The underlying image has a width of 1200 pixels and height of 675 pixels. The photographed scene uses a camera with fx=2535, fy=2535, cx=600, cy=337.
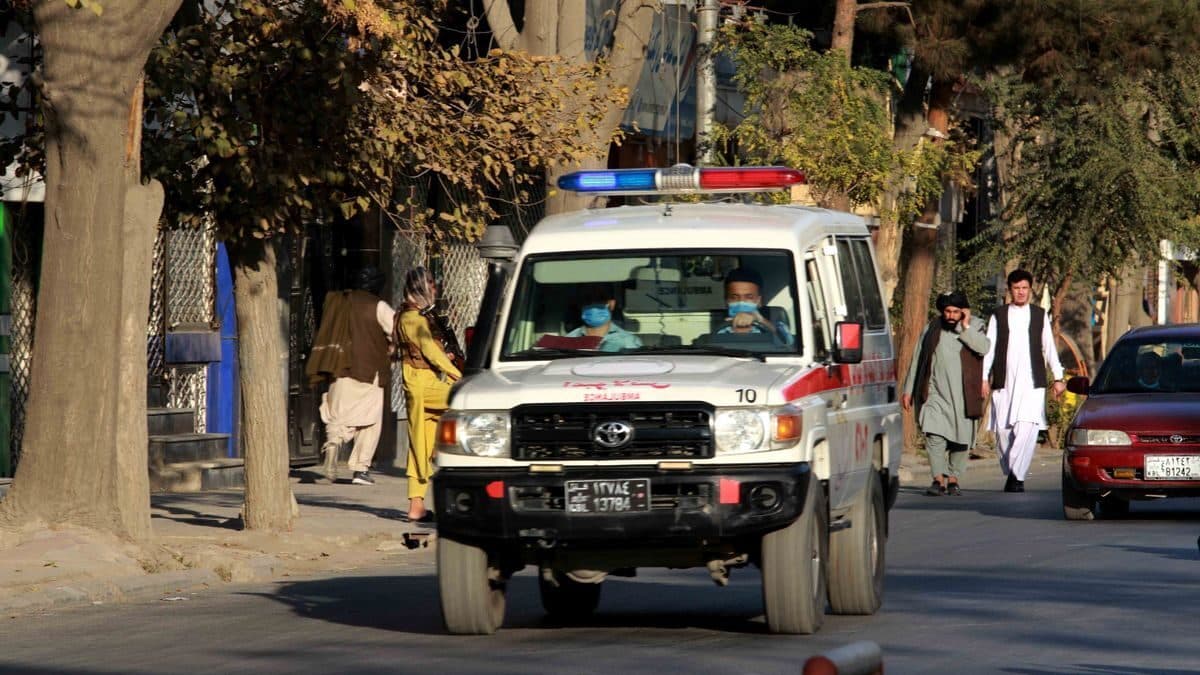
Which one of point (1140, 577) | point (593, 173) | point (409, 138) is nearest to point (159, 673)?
point (593, 173)

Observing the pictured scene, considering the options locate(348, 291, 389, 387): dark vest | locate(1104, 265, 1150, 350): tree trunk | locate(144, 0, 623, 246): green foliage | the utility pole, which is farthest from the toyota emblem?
locate(1104, 265, 1150, 350): tree trunk

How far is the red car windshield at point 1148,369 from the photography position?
1964 centimetres

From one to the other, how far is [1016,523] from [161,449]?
25.1 ft

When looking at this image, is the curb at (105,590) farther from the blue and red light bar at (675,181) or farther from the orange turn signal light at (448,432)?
the blue and red light bar at (675,181)

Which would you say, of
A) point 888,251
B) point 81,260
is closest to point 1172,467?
point 81,260

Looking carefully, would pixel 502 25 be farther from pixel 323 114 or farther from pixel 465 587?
pixel 465 587

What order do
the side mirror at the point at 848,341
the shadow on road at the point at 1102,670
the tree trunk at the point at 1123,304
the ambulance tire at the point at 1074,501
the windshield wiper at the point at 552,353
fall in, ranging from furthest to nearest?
the tree trunk at the point at 1123,304, the ambulance tire at the point at 1074,501, the windshield wiper at the point at 552,353, the side mirror at the point at 848,341, the shadow on road at the point at 1102,670

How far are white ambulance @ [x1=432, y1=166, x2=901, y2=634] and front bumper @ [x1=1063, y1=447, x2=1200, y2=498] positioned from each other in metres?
6.00

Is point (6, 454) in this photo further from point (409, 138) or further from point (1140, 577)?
point (1140, 577)

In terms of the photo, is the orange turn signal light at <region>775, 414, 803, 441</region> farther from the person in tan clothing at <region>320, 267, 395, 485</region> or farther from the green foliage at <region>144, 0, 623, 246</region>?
the person in tan clothing at <region>320, 267, 395, 485</region>

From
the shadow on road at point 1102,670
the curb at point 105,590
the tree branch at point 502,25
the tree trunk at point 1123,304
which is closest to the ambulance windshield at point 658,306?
the shadow on road at point 1102,670

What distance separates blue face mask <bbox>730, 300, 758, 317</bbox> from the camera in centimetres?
1184

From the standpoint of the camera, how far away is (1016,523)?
18844 mm

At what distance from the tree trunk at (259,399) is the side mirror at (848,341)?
21.8ft
